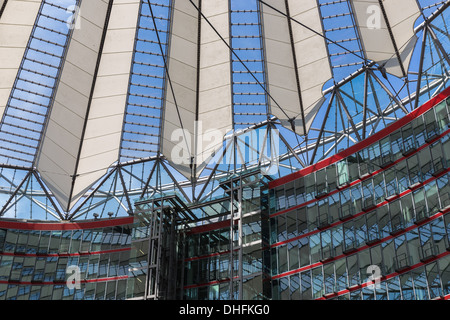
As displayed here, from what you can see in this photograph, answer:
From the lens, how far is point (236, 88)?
4694 centimetres

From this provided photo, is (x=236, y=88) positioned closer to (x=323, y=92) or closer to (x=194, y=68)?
(x=194, y=68)

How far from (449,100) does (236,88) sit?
1429 cm

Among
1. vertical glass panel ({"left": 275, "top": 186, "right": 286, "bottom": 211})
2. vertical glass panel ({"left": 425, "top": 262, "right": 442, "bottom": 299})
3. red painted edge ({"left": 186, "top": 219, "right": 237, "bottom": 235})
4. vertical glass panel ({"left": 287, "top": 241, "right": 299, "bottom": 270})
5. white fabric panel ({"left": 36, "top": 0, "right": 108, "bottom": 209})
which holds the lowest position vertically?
vertical glass panel ({"left": 425, "top": 262, "right": 442, "bottom": 299})

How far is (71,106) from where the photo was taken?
46.9m

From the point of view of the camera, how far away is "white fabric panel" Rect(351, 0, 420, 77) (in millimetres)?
40812

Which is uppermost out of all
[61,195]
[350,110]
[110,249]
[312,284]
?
[350,110]

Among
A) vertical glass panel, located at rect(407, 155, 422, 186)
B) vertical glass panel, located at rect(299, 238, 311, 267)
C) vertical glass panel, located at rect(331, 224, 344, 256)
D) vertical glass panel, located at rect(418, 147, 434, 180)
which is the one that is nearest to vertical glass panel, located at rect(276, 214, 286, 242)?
vertical glass panel, located at rect(299, 238, 311, 267)

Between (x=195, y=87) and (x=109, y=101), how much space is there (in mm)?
6209

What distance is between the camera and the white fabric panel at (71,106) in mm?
42844

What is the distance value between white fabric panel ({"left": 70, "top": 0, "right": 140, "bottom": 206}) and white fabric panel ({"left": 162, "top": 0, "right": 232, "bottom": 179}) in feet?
9.61

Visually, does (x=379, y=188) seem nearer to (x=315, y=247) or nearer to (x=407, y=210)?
(x=407, y=210)

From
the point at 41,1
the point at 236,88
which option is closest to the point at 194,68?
the point at 236,88

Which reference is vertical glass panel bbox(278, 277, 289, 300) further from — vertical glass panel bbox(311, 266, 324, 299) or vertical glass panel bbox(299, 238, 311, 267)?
vertical glass panel bbox(311, 266, 324, 299)

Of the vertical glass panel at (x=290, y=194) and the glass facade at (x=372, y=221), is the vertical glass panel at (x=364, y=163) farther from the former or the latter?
the vertical glass panel at (x=290, y=194)
